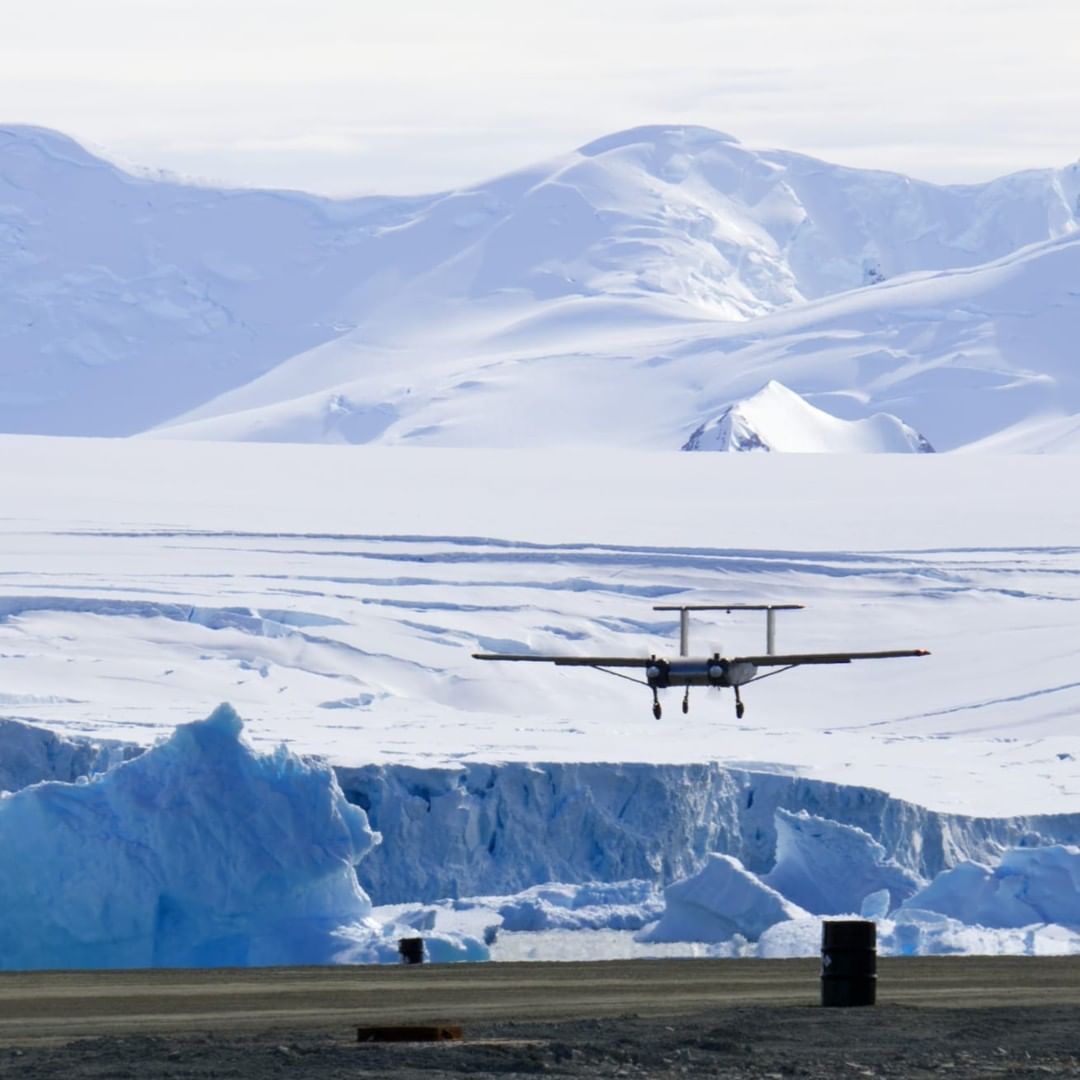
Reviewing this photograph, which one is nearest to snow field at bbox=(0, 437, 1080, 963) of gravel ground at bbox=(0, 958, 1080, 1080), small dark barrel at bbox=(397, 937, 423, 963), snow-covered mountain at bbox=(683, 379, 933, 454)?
small dark barrel at bbox=(397, 937, 423, 963)

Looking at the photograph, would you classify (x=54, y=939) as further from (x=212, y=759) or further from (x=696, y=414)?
(x=696, y=414)

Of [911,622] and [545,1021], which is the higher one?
[911,622]

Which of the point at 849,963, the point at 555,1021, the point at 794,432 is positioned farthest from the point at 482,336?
the point at 555,1021

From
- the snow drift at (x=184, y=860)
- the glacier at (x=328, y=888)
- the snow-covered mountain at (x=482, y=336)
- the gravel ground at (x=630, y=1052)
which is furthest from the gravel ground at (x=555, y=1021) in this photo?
the snow-covered mountain at (x=482, y=336)

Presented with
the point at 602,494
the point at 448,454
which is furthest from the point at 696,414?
the point at 602,494

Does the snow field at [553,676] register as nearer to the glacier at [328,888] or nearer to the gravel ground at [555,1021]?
the glacier at [328,888]

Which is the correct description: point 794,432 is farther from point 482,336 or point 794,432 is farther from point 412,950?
point 412,950

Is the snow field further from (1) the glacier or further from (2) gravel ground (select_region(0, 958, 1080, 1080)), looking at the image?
(2) gravel ground (select_region(0, 958, 1080, 1080))
